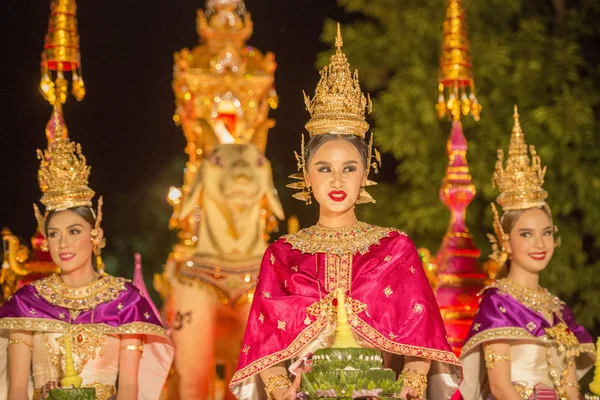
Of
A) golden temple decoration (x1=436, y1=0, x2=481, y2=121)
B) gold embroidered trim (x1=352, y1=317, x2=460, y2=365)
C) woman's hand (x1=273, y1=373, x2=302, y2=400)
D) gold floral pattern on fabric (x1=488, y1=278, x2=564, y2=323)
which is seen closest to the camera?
woman's hand (x1=273, y1=373, x2=302, y2=400)

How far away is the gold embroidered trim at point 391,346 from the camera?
570cm

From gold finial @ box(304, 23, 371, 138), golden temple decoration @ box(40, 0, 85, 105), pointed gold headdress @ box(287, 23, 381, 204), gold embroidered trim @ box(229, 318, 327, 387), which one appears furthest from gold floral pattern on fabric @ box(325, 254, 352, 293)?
golden temple decoration @ box(40, 0, 85, 105)

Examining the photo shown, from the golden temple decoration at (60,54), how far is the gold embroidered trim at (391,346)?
2917 mm

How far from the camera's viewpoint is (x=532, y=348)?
22.6 feet

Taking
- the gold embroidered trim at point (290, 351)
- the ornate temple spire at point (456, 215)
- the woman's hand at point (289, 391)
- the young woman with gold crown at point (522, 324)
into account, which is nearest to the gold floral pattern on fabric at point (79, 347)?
the gold embroidered trim at point (290, 351)

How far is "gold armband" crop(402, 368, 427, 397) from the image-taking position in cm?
558

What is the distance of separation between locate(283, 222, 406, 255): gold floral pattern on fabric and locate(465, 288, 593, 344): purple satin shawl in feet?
3.75

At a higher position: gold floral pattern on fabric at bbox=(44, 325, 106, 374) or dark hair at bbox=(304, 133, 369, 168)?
dark hair at bbox=(304, 133, 369, 168)

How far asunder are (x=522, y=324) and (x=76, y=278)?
2393 mm

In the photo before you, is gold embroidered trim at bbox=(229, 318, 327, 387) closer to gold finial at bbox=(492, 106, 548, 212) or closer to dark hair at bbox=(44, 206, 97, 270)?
dark hair at bbox=(44, 206, 97, 270)

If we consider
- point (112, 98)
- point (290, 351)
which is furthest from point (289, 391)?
point (112, 98)

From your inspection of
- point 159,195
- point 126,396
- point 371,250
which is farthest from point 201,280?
point 371,250

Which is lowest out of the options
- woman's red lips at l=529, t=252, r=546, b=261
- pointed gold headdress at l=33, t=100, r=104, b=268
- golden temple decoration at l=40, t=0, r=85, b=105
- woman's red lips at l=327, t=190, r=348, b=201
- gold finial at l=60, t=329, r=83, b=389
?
gold finial at l=60, t=329, r=83, b=389

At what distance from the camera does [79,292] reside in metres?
6.66
